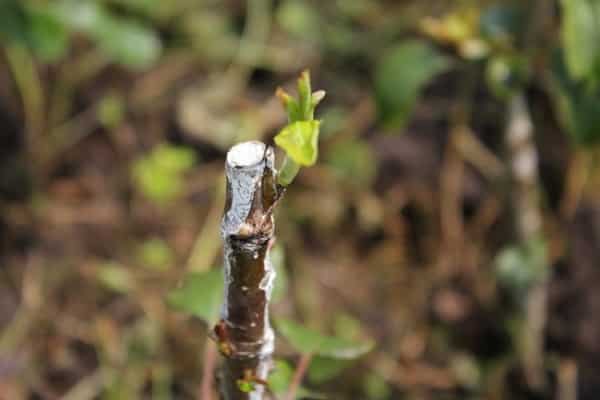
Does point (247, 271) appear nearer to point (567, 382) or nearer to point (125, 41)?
point (567, 382)

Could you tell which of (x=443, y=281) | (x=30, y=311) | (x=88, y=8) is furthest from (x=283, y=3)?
(x=30, y=311)

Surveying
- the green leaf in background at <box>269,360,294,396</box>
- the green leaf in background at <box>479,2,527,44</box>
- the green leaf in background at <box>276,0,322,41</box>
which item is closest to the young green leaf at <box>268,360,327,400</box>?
the green leaf in background at <box>269,360,294,396</box>

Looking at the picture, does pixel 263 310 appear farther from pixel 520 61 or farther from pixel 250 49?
pixel 250 49

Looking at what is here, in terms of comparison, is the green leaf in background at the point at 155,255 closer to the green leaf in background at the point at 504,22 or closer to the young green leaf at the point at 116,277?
the young green leaf at the point at 116,277

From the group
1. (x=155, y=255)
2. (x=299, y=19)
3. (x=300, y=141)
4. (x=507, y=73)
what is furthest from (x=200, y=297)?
(x=299, y=19)

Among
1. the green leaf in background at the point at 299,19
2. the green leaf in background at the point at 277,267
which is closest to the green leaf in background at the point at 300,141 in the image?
the green leaf in background at the point at 277,267

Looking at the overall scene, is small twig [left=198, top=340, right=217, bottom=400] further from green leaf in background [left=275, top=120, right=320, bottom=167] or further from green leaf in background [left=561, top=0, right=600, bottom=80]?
green leaf in background [left=561, top=0, right=600, bottom=80]

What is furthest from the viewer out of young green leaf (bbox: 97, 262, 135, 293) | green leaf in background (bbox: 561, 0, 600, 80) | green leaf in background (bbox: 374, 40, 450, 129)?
young green leaf (bbox: 97, 262, 135, 293)
